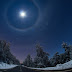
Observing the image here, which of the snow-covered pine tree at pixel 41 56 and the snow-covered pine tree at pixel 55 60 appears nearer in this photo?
the snow-covered pine tree at pixel 41 56

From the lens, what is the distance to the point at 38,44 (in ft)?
150

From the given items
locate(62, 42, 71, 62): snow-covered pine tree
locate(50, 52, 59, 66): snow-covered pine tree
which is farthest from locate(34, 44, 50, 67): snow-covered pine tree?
locate(62, 42, 71, 62): snow-covered pine tree

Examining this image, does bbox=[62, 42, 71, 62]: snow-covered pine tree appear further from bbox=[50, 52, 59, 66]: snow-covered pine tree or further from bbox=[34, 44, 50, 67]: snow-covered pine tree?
bbox=[34, 44, 50, 67]: snow-covered pine tree

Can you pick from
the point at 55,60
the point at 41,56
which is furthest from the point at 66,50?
the point at 41,56

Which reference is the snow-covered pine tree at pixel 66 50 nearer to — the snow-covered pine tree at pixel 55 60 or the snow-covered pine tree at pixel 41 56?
the snow-covered pine tree at pixel 55 60

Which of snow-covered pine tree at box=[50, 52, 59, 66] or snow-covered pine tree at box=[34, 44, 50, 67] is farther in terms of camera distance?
snow-covered pine tree at box=[50, 52, 59, 66]

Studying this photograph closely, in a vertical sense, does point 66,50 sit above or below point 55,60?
above

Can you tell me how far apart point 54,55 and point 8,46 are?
146ft

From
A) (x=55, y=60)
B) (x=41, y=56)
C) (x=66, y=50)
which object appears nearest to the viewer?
(x=66, y=50)

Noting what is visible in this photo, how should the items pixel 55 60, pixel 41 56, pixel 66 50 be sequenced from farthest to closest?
1. pixel 55 60
2. pixel 41 56
3. pixel 66 50

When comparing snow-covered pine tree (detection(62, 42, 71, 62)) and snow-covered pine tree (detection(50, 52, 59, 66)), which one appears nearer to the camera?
snow-covered pine tree (detection(62, 42, 71, 62))

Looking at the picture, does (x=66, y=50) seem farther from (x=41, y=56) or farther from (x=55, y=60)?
(x=41, y=56)

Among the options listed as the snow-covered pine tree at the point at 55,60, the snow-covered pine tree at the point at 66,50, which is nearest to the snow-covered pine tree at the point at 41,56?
the snow-covered pine tree at the point at 55,60

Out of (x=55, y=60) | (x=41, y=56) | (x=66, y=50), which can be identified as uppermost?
(x=66, y=50)
